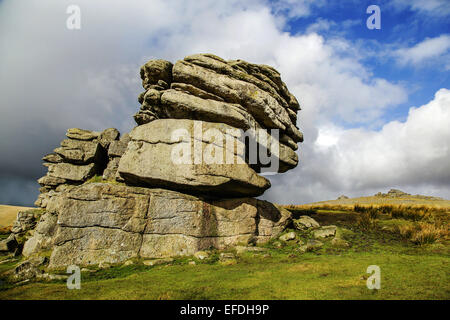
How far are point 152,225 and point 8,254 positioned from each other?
15.5 meters

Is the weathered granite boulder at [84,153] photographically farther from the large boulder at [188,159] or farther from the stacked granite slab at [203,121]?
the large boulder at [188,159]

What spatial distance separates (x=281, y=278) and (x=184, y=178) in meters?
8.28

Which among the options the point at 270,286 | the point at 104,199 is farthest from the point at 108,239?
the point at 270,286

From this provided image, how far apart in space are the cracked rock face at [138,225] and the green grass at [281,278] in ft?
4.86

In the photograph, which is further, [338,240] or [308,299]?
[338,240]

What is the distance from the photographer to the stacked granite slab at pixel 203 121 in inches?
594

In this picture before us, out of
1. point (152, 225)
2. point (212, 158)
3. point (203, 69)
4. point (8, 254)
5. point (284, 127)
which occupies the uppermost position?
point (203, 69)

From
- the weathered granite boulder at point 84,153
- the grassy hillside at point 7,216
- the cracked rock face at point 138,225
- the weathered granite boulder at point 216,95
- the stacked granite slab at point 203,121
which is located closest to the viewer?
the cracked rock face at point 138,225

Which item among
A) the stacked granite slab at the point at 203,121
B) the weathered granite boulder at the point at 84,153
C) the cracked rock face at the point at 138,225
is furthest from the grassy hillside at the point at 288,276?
the weathered granite boulder at the point at 84,153

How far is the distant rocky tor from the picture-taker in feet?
43.1

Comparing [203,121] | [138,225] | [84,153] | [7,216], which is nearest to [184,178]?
[138,225]

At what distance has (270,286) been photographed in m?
8.44

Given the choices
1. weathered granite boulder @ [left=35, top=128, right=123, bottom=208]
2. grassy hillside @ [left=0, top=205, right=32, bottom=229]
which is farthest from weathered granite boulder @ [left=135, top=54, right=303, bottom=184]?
grassy hillside @ [left=0, top=205, right=32, bottom=229]

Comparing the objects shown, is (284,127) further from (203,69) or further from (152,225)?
(152,225)
